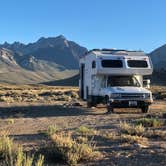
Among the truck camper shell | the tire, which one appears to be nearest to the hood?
the tire

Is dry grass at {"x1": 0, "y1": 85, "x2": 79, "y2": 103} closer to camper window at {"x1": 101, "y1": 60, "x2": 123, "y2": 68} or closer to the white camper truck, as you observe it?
the white camper truck

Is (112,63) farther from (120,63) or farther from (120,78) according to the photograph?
(120,78)

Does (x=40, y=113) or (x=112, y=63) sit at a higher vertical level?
(x=112, y=63)

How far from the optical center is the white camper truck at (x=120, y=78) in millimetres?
23859

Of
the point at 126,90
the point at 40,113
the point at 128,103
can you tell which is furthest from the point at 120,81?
the point at 40,113

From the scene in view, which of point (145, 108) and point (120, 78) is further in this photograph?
point (120, 78)

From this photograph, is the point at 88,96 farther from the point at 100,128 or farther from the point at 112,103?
the point at 100,128

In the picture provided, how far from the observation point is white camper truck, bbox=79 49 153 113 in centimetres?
2386

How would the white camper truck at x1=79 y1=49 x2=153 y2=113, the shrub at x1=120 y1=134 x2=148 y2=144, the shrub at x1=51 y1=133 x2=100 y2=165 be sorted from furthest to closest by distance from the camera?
the white camper truck at x1=79 y1=49 x2=153 y2=113 → the shrub at x1=120 y1=134 x2=148 y2=144 → the shrub at x1=51 y1=133 x2=100 y2=165

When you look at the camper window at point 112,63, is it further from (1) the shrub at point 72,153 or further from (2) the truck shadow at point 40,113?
(1) the shrub at point 72,153

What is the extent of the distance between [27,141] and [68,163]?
3.99 m

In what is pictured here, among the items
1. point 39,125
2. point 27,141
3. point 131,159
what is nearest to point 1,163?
point 131,159

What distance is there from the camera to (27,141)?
13891 millimetres

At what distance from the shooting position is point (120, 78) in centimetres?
2520
